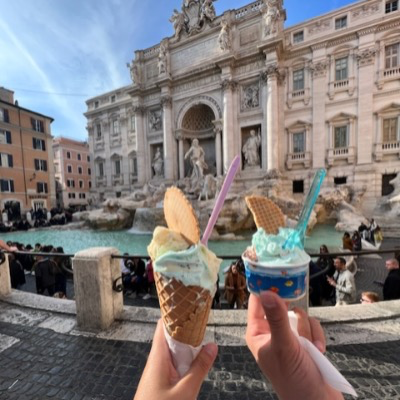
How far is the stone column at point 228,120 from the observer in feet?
65.5

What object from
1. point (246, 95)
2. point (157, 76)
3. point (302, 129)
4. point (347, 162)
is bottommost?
point (347, 162)

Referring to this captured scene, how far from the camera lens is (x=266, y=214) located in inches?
62.4

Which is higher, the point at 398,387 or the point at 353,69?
the point at 353,69

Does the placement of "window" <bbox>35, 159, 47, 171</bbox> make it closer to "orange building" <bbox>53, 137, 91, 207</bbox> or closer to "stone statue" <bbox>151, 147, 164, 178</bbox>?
"orange building" <bbox>53, 137, 91, 207</bbox>

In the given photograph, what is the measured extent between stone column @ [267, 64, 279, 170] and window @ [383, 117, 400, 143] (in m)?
8.22

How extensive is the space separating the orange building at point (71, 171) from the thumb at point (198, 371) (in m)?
44.5

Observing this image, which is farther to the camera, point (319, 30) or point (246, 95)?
point (246, 95)

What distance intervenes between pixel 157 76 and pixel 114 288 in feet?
87.0

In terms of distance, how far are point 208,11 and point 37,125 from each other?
25.4 meters

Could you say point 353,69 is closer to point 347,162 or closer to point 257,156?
point 347,162

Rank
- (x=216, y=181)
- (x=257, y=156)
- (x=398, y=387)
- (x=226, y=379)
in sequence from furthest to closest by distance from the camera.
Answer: (x=257, y=156), (x=216, y=181), (x=226, y=379), (x=398, y=387)

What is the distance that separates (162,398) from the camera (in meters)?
0.86

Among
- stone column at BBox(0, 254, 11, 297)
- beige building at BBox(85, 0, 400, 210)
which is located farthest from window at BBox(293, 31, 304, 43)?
stone column at BBox(0, 254, 11, 297)

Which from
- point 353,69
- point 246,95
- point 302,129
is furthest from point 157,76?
point 353,69
